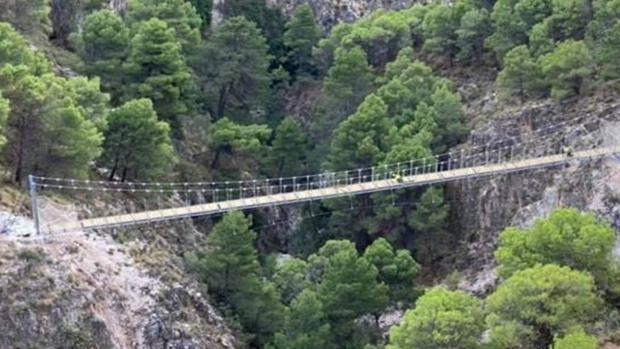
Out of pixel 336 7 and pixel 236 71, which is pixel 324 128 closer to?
pixel 236 71

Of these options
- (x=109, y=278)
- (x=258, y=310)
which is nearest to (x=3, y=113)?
(x=109, y=278)

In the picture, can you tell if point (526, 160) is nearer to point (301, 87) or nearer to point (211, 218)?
point (211, 218)

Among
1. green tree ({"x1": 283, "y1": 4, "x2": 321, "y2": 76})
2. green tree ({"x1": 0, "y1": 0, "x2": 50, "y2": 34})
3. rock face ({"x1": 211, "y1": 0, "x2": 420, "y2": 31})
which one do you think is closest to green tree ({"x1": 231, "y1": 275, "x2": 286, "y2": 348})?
green tree ({"x1": 0, "y1": 0, "x2": 50, "y2": 34})

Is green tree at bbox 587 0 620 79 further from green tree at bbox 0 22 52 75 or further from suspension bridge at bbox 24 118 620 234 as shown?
green tree at bbox 0 22 52 75

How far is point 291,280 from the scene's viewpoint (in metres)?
60.7

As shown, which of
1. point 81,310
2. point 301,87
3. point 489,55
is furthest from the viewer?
point 301,87

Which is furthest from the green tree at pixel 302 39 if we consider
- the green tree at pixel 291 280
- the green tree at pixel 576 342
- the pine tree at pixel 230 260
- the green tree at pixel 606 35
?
the green tree at pixel 576 342

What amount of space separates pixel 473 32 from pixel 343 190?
16.3 metres

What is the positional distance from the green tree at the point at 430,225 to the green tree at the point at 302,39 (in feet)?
68.2

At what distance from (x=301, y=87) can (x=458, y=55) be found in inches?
471

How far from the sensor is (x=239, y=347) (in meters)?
57.0

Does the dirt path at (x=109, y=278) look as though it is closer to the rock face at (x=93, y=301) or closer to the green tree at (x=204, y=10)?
the rock face at (x=93, y=301)

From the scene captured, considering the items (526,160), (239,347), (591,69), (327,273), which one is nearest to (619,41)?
(591,69)

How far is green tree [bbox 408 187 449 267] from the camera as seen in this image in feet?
209
